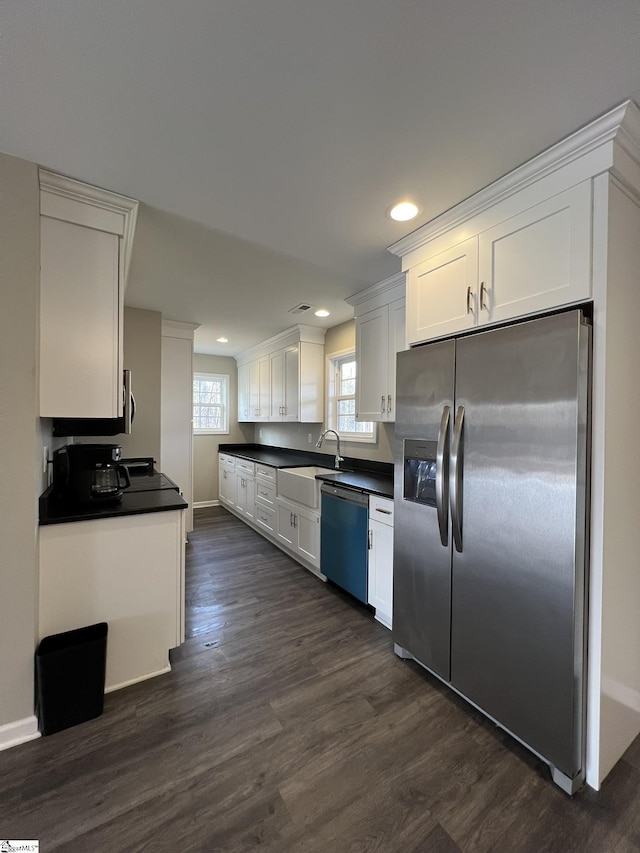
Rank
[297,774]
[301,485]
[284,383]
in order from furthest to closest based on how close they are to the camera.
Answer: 1. [284,383]
2. [301,485]
3. [297,774]

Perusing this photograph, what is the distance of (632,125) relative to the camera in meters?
1.33

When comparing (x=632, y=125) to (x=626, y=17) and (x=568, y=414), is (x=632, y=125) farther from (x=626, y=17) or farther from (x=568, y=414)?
(x=568, y=414)

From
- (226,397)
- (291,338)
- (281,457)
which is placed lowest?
(281,457)

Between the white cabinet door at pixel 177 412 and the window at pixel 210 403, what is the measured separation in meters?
1.76

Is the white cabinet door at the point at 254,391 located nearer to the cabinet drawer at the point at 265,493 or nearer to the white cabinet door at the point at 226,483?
the white cabinet door at the point at 226,483

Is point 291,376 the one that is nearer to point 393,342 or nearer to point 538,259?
point 393,342

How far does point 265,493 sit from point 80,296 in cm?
296

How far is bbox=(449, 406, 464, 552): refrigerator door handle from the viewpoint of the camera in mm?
1722

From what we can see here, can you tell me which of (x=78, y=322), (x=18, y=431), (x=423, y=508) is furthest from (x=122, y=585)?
(x=423, y=508)

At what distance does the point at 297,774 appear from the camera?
143cm

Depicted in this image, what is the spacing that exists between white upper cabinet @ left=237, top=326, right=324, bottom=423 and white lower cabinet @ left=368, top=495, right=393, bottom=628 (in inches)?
82.2

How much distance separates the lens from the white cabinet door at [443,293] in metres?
1.84

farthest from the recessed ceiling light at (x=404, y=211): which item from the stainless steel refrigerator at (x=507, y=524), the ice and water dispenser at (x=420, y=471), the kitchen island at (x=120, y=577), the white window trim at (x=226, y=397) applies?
the white window trim at (x=226, y=397)

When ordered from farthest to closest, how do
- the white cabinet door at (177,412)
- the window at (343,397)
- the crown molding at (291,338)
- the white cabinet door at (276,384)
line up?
1. the white cabinet door at (276,384)
2. the crown molding at (291,338)
3. the white cabinet door at (177,412)
4. the window at (343,397)
